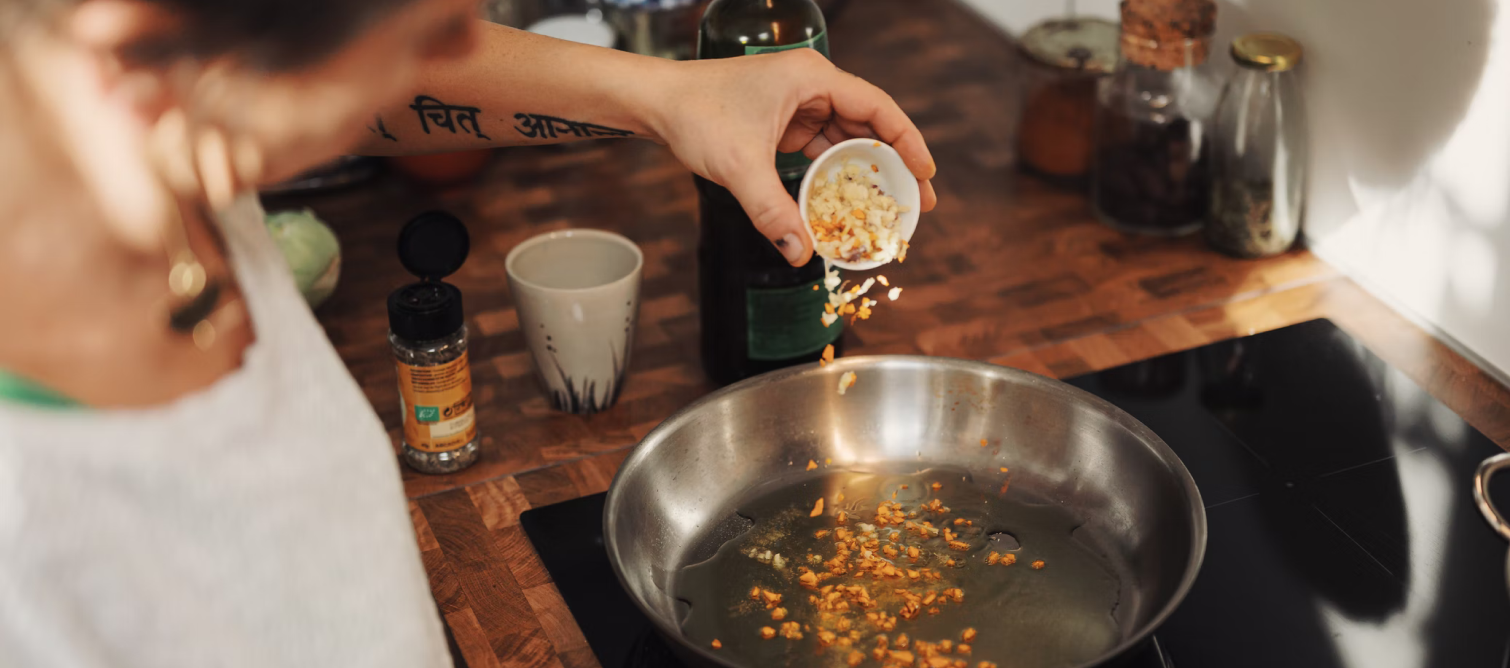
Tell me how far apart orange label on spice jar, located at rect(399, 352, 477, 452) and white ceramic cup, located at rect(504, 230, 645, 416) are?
81mm

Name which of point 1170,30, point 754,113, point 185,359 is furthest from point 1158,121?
point 185,359

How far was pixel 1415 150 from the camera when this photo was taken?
45.7 inches

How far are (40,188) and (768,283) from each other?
2.17 ft

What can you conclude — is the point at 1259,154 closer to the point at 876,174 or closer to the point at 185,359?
the point at 876,174

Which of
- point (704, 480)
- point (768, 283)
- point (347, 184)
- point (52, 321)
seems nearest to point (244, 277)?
point (52, 321)

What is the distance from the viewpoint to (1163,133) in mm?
1297

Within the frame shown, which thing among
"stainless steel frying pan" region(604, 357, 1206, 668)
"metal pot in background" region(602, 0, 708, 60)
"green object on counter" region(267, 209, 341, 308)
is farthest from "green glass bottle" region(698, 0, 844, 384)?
"metal pot in background" region(602, 0, 708, 60)

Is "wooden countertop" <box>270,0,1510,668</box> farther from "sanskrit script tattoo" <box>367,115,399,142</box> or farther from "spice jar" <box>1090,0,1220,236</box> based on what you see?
"sanskrit script tattoo" <box>367,115,399,142</box>

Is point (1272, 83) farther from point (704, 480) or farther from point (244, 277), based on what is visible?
point (244, 277)

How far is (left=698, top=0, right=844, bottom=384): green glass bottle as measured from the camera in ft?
3.19

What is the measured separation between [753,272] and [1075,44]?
54 cm

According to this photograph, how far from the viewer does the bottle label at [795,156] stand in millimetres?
967

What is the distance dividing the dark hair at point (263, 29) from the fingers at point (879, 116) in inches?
18.1

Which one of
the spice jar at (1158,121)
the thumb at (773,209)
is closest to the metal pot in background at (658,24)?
the spice jar at (1158,121)
